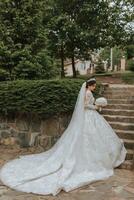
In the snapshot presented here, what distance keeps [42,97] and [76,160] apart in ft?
7.39

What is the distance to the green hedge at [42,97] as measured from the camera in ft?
26.1

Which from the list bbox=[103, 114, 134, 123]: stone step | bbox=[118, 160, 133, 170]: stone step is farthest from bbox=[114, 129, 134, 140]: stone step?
bbox=[118, 160, 133, 170]: stone step

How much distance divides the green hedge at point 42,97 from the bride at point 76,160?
102 centimetres

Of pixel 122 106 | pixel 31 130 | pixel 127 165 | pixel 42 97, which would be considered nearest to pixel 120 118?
pixel 122 106

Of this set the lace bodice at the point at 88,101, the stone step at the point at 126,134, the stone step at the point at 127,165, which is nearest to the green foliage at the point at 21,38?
the lace bodice at the point at 88,101

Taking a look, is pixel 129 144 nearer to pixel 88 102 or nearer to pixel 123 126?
pixel 123 126

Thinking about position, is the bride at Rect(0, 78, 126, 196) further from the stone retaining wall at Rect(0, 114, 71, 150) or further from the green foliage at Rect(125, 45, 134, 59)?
the green foliage at Rect(125, 45, 134, 59)

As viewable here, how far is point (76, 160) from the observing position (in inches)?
244

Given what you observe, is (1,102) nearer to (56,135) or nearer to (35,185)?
(56,135)

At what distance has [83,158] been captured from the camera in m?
6.31

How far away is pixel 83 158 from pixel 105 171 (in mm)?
462

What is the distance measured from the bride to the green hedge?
1021mm

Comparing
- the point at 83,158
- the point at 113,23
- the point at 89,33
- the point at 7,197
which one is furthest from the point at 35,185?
the point at 113,23

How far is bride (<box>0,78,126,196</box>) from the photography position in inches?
223
